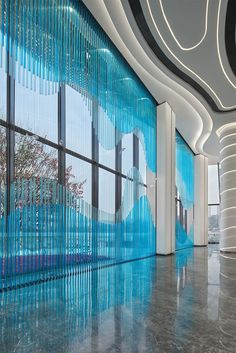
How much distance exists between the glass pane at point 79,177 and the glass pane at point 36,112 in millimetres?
811

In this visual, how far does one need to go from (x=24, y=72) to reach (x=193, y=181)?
16.4m

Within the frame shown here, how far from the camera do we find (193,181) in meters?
20.7

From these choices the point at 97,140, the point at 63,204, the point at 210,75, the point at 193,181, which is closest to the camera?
the point at 63,204

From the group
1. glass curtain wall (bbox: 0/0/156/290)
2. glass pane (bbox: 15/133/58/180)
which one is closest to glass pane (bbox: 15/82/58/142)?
glass curtain wall (bbox: 0/0/156/290)

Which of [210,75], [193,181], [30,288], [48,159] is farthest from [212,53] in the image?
[193,181]

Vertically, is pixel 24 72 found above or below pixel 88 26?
below

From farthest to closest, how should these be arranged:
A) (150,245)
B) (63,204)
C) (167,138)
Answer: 1. (167,138)
2. (150,245)
3. (63,204)

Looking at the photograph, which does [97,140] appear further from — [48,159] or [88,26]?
[88,26]

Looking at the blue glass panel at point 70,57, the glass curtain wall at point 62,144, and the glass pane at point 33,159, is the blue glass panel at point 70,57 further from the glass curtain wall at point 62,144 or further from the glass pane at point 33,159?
the glass pane at point 33,159

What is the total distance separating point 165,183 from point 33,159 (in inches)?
278

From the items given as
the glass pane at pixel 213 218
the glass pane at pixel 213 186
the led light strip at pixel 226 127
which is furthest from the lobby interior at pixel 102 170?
the glass pane at pixel 213 218

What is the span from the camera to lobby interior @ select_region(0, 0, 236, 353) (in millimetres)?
3830

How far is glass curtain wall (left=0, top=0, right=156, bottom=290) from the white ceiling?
1.53ft

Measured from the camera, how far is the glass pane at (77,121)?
24.8 ft
